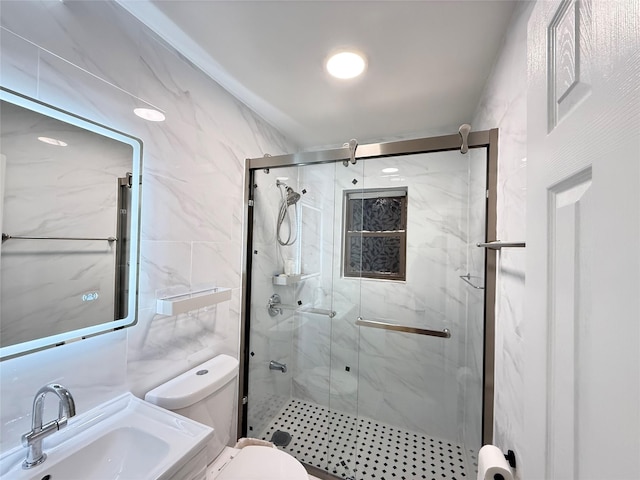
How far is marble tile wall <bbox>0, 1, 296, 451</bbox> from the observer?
2.81 feet

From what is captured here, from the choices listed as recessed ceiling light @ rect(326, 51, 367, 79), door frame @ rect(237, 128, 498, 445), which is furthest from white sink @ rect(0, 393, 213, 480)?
recessed ceiling light @ rect(326, 51, 367, 79)

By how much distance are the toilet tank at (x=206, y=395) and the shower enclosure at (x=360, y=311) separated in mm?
414

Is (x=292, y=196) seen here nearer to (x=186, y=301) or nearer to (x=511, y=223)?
(x=186, y=301)

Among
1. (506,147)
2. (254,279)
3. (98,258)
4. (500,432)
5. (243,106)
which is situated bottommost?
(500,432)

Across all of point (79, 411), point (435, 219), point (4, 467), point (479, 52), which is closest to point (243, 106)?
point (479, 52)

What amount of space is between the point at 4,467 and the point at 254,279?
1336 mm

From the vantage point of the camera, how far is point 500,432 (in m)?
1.17

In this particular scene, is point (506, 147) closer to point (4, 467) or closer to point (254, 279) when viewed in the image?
point (254, 279)

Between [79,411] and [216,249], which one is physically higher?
[216,249]

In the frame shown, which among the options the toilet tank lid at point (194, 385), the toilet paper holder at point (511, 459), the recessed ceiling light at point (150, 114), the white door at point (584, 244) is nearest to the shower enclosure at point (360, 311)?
the toilet tank lid at point (194, 385)

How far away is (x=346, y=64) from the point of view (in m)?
1.43

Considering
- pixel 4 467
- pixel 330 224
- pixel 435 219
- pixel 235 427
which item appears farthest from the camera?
pixel 330 224

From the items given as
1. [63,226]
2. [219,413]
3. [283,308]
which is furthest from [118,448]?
[283,308]

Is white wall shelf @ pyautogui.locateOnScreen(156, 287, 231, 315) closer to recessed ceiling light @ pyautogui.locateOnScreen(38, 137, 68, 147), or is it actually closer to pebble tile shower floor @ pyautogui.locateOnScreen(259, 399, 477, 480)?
recessed ceiling light @ pyautogui.locateOnScreen(38, 137, 68, 147)
